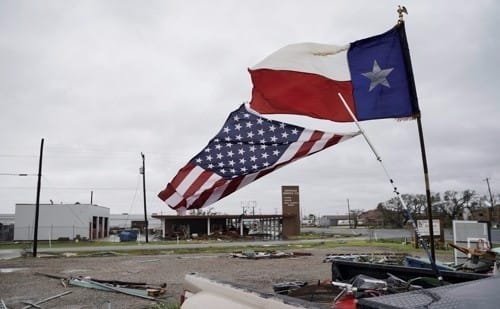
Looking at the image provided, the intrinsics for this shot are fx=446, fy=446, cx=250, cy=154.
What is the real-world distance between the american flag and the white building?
4983 cm

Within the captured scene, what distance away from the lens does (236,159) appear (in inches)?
226

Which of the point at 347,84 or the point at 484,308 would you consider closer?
the point at 484,308

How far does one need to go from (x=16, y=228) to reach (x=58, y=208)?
5.10 metres

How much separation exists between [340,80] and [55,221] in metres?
54.0

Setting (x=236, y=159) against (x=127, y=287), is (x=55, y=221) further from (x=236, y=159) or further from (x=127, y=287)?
(x=236, y=159)

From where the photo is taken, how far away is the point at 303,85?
19.0 ft

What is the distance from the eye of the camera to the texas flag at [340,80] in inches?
207

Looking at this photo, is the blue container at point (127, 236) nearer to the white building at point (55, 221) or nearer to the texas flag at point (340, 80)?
the white building at point (55, 221)

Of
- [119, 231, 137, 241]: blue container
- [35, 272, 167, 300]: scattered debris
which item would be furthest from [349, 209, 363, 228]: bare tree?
[35, 272, 167, 300]: scattered debris

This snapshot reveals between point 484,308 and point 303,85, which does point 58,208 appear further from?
point 484,308

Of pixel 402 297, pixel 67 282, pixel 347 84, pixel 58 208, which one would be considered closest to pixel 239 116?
pixel 347 84

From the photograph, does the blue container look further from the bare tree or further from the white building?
the bare tree

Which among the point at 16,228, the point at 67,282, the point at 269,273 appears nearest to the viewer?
the point at 67,282

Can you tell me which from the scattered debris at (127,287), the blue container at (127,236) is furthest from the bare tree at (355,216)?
the scattered debris at (127,287)
